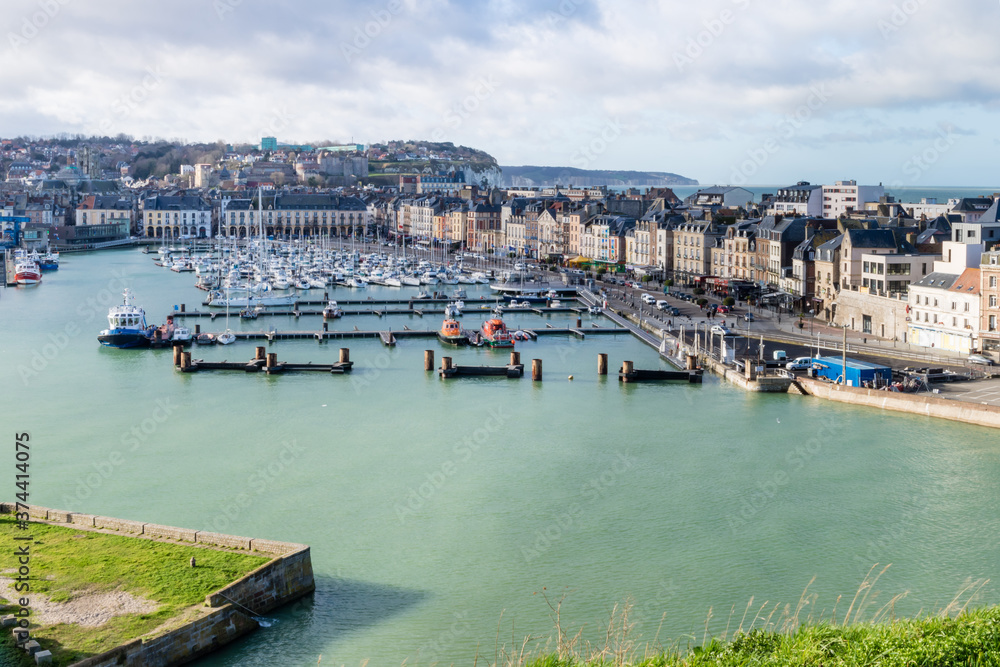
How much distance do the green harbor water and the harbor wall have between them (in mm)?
308

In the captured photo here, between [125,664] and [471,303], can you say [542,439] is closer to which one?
[125,664]

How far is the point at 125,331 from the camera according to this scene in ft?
94.2

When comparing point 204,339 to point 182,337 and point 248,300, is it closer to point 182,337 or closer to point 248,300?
point 182,337

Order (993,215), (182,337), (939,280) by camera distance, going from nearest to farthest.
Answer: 1. (939,280)
2. (993,215)
3. (182,337)

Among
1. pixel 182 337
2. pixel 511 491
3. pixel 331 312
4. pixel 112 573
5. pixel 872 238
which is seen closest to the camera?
pixel 112 573

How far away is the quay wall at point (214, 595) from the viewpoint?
8992mm

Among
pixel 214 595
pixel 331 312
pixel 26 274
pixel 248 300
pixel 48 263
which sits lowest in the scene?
pixel 214 595

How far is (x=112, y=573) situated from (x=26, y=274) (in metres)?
42.3

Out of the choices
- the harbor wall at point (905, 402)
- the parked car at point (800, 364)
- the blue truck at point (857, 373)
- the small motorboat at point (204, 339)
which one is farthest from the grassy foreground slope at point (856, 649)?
the small motorboat at point (204, 339)

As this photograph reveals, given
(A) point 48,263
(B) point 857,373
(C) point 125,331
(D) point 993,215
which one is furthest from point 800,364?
(A) point 48,263

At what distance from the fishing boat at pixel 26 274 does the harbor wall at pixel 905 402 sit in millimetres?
37803

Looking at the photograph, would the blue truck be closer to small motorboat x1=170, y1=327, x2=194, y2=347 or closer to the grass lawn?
the grass lawn

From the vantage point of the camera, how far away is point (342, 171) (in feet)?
390

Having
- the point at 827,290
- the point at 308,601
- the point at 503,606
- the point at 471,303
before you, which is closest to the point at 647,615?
the point at 503,606
